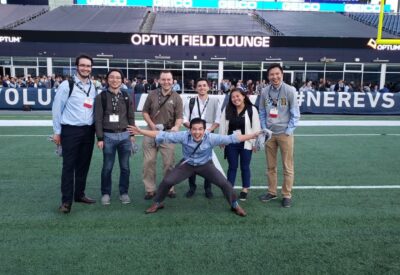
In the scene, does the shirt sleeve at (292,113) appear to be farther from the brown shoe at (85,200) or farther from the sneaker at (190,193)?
the brown shoe at (85,200)

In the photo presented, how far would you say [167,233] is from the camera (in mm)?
4328

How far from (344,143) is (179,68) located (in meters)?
19.6

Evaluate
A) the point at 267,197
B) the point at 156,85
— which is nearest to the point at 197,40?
the point at 156,85

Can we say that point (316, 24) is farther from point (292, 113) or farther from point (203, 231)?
point (203, 231)

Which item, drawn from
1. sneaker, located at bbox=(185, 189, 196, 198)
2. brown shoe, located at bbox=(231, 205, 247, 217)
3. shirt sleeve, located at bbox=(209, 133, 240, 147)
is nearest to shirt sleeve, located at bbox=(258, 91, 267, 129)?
shirt sleeve, located at bbox=(209, 133, 240, 147)

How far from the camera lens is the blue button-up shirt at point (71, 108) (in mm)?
4781

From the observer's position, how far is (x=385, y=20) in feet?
116

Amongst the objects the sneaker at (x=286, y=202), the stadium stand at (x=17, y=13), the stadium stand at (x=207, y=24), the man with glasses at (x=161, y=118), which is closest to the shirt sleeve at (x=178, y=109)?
the man with glasses at (x=161, y=118)

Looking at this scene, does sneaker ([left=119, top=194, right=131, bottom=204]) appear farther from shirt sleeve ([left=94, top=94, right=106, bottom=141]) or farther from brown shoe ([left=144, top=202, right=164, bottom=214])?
shirt sleeve ([left=94, top=94, right=106, bottom=141])

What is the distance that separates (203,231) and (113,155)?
1.63m

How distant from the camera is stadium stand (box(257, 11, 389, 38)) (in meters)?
29.8

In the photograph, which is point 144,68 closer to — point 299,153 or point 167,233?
point 299,153

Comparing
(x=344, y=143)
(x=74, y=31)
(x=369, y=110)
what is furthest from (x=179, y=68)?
(x=344, y=143)

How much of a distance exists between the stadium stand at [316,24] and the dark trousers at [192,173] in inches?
1024
